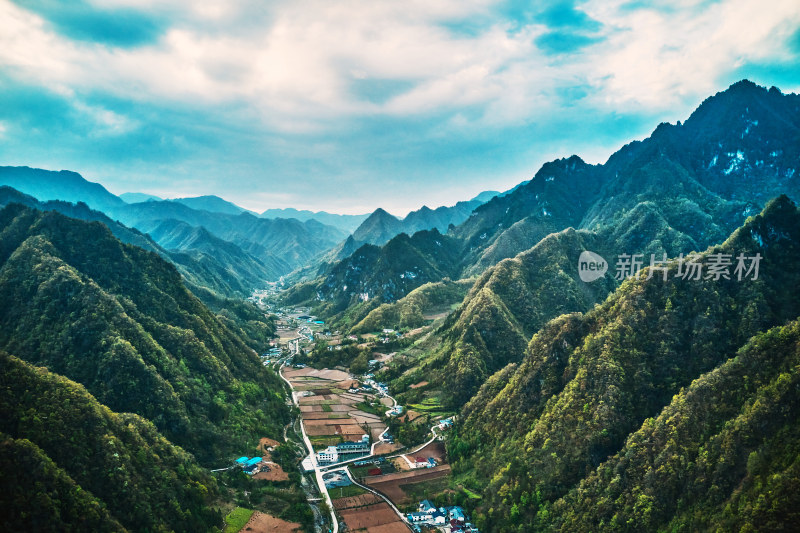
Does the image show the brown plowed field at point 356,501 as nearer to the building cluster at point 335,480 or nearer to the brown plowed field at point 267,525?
the building cluster at point 335,480

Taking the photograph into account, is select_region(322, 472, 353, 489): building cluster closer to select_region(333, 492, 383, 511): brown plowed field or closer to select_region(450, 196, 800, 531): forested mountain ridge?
select_region(333, 492, 383, 511): brown plowed field

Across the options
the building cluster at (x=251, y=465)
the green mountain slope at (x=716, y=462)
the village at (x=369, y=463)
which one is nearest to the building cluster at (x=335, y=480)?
the village at (x=369, y=463)

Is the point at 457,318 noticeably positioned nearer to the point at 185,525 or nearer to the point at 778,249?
the point at 778,249

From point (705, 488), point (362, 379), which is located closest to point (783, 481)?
point (705, 488)

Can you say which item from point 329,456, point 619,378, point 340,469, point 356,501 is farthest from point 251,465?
point 619,378

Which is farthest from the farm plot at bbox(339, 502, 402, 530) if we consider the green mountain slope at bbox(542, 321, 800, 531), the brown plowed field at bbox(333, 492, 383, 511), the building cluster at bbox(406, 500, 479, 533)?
the green mountain slope at bbox(542, 321, 800, 531)
